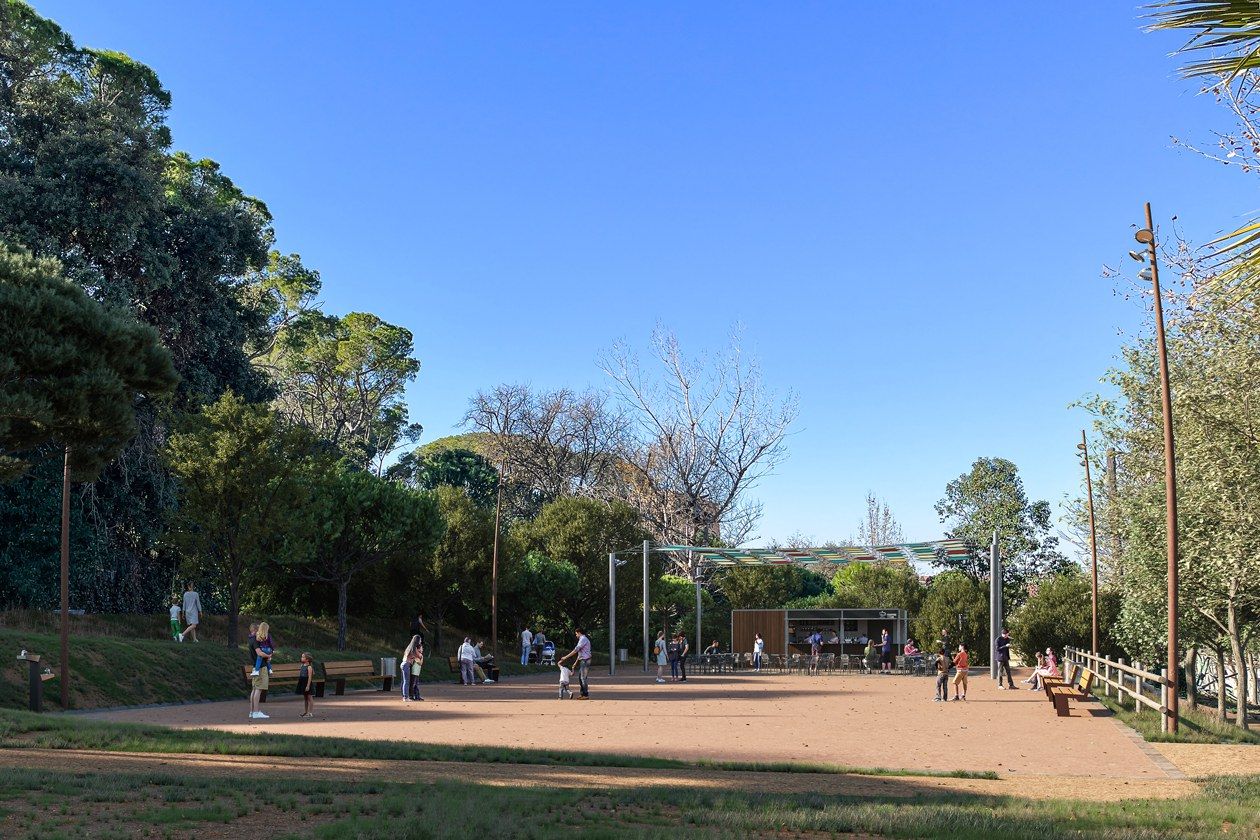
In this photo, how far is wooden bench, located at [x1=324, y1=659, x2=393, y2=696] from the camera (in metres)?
25.4

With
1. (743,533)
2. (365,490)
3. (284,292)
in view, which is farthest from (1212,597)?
(284,292)

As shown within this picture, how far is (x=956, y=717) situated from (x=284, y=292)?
39488 mm

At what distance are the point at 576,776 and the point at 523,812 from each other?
9.32 feet

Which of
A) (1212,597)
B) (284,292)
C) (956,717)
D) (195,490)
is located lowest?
(956,717)

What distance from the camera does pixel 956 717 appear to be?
20.8 meters

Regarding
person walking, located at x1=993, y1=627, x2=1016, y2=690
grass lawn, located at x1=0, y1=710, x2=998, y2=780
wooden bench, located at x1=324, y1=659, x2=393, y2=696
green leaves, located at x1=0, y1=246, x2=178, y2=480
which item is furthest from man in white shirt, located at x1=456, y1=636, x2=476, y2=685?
green leaves, located at x1=0, y1=246, x2=178, y2=480

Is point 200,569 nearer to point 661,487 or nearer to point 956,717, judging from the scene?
point 956,717

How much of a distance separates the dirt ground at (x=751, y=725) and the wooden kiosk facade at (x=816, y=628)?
18647 millimetres

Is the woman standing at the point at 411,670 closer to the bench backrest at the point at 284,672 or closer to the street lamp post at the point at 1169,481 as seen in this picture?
the bench backrest at the point at 284,672

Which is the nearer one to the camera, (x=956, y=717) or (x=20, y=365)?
(x=20, y=365)

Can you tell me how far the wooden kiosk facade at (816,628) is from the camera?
47625 millimetres

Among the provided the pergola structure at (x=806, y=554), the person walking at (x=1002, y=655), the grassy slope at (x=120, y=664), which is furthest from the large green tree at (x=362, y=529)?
the person walking at (x=1002, y=655)

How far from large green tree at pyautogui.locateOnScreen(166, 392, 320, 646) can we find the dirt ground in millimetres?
4616

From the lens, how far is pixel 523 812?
876 cm
